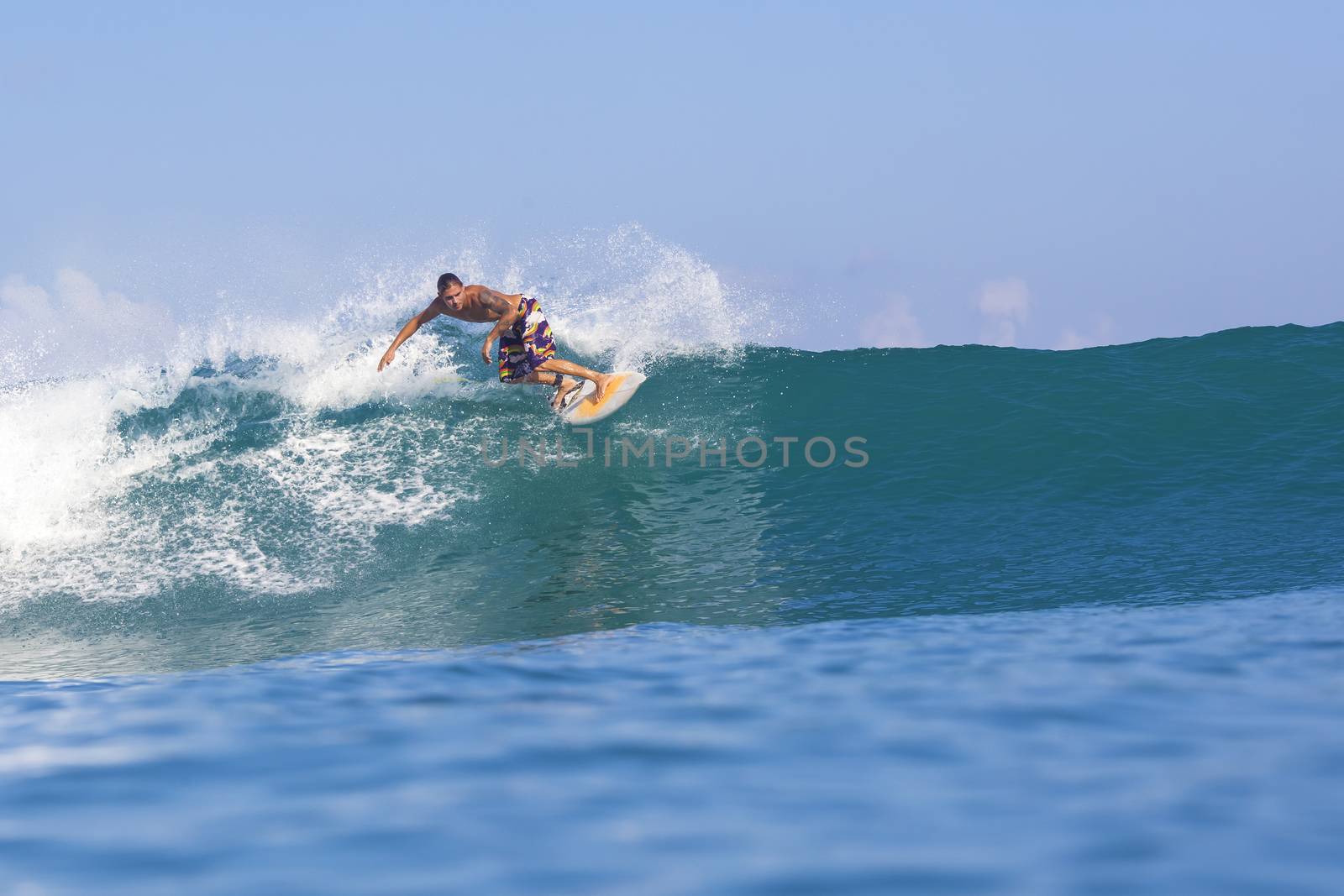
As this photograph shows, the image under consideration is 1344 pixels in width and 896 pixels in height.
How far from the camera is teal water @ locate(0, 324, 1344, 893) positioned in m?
2.51

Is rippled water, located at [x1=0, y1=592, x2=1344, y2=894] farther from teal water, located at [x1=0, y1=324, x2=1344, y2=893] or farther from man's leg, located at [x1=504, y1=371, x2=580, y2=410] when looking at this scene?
man's leg, located at [x1=504, y1=371, x2=580, y2=410]

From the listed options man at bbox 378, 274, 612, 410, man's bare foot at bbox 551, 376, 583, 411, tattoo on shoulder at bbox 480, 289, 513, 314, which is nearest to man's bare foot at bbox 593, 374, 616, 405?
man at bbox 378, 274, 612, 410

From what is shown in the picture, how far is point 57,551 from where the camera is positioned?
862cm

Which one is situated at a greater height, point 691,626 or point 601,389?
point 601,389

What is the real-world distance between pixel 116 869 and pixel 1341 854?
277 centimetres

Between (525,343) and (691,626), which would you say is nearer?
(691,626)

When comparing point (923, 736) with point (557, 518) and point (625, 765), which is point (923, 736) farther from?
point (557, 518)

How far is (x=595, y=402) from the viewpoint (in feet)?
35.2

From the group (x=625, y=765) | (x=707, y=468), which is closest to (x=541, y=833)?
(x=625, y=765)

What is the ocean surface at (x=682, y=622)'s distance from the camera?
2.51 metres

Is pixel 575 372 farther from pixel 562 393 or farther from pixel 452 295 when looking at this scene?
pixel 452 295

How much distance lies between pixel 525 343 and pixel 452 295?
1.15 meters

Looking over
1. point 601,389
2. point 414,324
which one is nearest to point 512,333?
point 414,324

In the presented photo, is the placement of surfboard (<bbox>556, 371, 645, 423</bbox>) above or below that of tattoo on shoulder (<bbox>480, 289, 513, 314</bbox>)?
below
